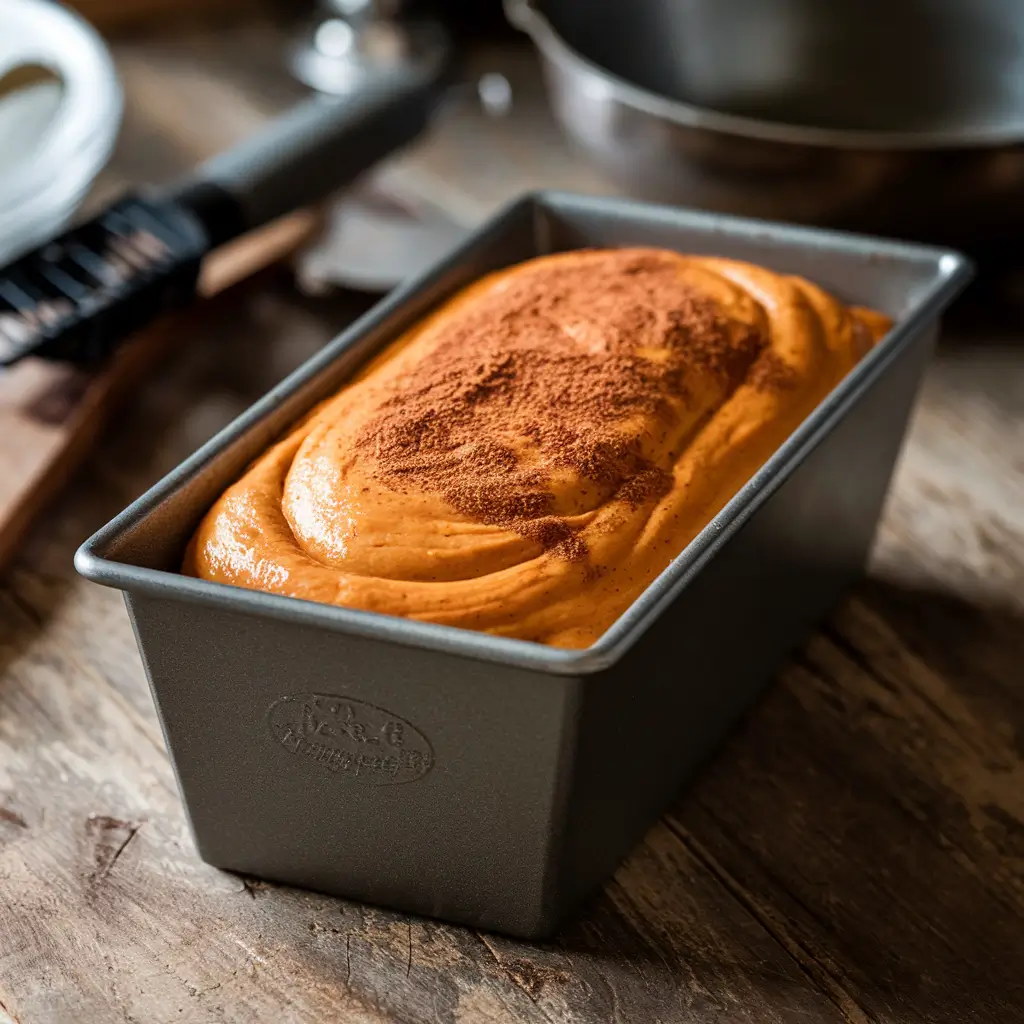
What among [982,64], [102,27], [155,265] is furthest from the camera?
[102,27]

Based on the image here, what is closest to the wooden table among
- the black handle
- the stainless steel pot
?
the black handle

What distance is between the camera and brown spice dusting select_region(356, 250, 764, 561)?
2.64ft

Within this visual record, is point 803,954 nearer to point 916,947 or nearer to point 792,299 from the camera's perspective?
point 916,947

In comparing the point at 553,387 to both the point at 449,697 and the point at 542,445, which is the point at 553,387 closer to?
the point at 542,445

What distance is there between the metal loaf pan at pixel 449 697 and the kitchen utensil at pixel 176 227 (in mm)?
324

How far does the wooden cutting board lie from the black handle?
4.6 inches

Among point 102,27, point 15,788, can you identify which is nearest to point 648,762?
point 15,788

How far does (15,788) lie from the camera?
934mm

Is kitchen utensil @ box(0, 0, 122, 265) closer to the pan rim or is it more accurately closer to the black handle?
the black handle

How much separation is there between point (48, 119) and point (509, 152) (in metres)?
0.54

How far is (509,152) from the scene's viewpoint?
1.71 metres

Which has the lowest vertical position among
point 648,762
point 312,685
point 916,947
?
point 916,947

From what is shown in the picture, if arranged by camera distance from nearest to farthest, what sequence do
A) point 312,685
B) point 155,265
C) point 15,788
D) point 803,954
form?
point 312,685, point 803,954, point 15,788, point 155,265

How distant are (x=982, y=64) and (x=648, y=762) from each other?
104cm
